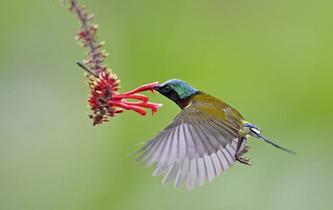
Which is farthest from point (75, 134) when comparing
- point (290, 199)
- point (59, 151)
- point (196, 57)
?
point (290, 199)

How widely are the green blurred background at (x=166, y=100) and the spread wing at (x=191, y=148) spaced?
1309 millimetres

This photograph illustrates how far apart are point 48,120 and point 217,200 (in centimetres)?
121

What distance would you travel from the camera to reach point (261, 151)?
4.46 metres

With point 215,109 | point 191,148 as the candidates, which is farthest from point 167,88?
point 191,148

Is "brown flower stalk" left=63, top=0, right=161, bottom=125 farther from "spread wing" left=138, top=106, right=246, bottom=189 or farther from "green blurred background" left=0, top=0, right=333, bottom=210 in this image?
"green blurred background" left=0, top=0, right=333, bottom=210

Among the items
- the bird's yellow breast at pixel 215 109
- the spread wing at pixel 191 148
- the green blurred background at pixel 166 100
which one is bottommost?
the spread wing at pixel 191 148

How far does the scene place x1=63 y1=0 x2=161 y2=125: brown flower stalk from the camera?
2264 mm

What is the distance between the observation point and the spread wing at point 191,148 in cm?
254

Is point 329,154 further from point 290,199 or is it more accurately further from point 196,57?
point 196,57

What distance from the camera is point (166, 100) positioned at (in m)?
4.50

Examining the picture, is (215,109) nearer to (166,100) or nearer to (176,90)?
(176,90)

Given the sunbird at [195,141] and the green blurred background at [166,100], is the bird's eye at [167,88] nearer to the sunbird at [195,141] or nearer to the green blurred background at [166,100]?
the sunbird at [195,141]

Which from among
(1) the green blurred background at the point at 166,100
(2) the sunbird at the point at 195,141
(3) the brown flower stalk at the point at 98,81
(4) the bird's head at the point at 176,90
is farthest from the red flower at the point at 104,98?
(1) the green blurred background at the point at 166,100

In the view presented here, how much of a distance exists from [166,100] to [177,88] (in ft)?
4.78
